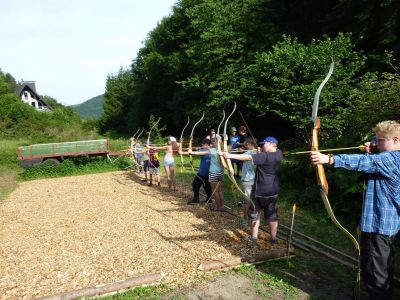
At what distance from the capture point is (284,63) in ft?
42.0

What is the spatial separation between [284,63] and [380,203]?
34.4 feet

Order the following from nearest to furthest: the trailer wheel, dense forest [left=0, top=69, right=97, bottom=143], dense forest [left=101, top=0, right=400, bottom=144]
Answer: dense forest [left=101, top=0, right=400, bottom=144] → the trailer wheel → dense forest [left=0, top=69, right=97, bottom=143]

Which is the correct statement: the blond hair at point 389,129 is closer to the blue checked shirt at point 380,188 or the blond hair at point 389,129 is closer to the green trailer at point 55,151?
the blue checked shirt at point 380,188

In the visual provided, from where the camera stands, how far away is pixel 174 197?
31.0ft

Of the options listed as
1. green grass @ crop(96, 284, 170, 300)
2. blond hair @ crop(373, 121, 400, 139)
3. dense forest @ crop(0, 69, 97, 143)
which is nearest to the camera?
blond hair @ crop(373, 121, 400, 139)

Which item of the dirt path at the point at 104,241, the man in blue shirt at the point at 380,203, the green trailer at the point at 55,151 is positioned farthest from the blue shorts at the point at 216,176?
the green trailer at the point at 55,151

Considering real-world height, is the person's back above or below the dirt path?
above

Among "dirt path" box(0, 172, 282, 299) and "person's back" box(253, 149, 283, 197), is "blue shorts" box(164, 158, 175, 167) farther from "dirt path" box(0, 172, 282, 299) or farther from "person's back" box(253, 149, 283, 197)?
"person's back" box(253, 149, 283, 197)

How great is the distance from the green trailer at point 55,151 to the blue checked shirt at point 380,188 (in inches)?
560

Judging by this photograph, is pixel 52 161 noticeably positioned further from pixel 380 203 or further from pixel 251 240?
pixel 380 203

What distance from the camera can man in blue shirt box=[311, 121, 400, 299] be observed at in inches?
119

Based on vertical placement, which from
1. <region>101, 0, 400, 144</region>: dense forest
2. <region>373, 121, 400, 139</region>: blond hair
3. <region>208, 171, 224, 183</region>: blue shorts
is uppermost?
<region>101, 0, 400, 144</region>: dense forest

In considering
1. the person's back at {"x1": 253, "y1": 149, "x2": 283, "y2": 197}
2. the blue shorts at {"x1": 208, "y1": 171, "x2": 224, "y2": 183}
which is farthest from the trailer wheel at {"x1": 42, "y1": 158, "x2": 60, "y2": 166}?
the person's back at {"x1": 253, "y1": 149, "x2": 283, "y2": 197}

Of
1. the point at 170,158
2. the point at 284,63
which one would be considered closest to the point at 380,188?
the point at 170,158
